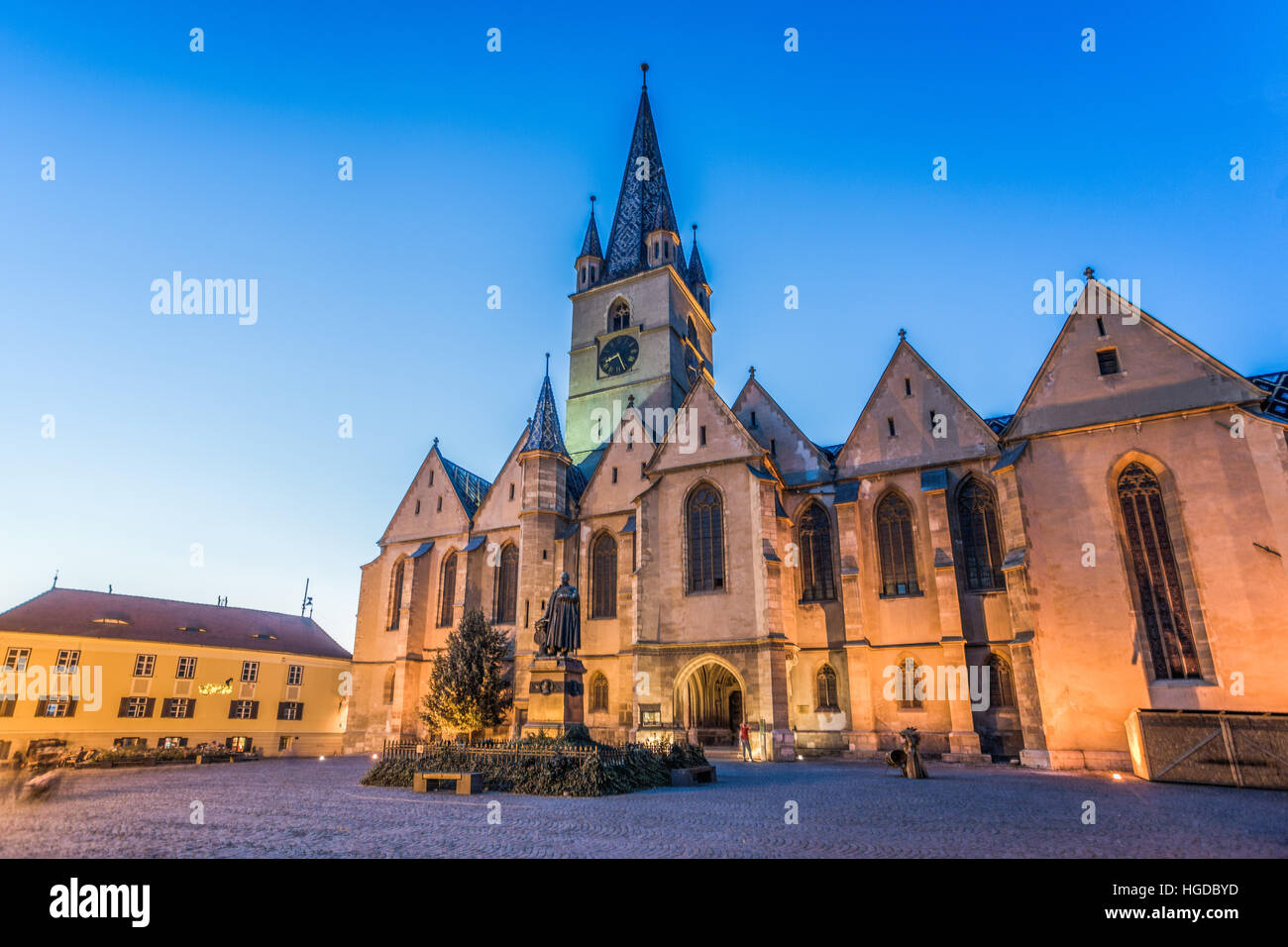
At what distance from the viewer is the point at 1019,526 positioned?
22922 mm

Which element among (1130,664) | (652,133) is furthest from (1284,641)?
(652,133)

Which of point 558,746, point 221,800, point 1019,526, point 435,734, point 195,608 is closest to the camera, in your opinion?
point 221,800

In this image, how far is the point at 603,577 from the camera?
3228 centimetres

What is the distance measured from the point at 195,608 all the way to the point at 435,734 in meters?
20.9

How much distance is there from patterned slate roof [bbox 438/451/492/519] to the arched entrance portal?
616 inches

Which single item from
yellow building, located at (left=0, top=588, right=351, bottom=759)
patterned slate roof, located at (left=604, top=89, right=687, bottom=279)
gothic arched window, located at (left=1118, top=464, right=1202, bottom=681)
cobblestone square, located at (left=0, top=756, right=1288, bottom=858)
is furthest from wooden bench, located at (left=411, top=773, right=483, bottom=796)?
patterned slate roof, located at (left=604, top=89, right=687, bottom=279)

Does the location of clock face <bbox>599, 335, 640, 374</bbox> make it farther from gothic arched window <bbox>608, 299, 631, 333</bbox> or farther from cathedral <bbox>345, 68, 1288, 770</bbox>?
cathedral <bbox>345, 68, 1288, 770</bbox>

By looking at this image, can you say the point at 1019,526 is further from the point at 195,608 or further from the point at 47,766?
the point at 195,608

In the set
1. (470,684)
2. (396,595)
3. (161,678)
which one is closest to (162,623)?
(161,678)

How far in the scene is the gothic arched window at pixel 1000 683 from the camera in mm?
23812

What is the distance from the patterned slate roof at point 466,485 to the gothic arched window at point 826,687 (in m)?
19.8

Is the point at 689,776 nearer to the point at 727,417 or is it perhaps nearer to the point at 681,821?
the point at 681,821

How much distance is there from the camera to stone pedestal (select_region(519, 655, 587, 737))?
696 inches

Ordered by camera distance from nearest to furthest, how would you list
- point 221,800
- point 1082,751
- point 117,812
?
point 117,812
point 221,800
point 1082,751
